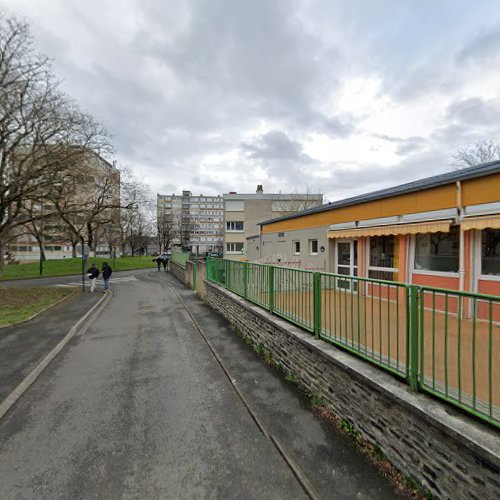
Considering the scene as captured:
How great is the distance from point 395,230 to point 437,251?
47.5 inches

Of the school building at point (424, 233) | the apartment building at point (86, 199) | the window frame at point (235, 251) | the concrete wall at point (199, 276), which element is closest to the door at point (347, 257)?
the school building at point (424, 233)

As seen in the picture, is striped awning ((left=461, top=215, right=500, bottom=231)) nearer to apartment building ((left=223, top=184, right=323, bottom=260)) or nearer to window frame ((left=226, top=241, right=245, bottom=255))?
apartment building ((left=223, top=184, right=323, bottom=260))

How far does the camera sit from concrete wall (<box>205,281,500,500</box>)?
192 cm

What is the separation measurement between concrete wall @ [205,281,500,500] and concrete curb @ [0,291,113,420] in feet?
14.2

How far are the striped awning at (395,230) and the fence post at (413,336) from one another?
4.89 meters

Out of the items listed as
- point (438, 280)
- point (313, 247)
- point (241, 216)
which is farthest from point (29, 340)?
point (241, 216)

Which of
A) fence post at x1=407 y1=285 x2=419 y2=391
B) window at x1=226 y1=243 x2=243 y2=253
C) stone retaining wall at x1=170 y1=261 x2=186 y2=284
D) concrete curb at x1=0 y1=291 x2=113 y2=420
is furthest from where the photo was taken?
window at x1=226 y1=243 x2=243 y2=253

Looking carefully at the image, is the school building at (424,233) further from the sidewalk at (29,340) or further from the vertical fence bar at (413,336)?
→ the sidewalk at (29,340)

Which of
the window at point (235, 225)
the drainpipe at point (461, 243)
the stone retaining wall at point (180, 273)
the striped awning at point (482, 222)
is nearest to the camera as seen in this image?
the striped awning at point (482, 222)

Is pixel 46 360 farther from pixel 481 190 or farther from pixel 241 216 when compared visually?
pixel 241 216

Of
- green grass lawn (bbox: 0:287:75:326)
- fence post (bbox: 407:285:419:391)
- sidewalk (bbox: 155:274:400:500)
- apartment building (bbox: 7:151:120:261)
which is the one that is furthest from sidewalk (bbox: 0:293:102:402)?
apartment building (bbox: 7:151:120:261)

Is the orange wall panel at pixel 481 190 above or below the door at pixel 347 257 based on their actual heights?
above

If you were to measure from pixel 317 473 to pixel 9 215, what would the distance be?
18.6 m

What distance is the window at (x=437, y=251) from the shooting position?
21.7 ft
